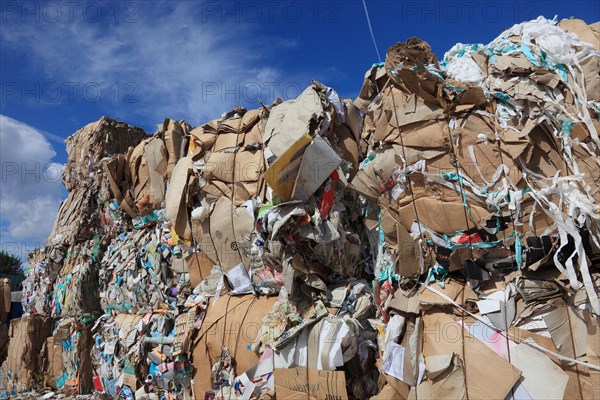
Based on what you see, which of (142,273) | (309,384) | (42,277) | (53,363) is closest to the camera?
(309,384)

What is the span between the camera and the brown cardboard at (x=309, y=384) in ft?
7.76

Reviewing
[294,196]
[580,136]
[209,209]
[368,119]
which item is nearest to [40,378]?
[209,209]

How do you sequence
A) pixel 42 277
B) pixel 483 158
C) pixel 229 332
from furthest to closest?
pixel 42 277 → pixel 229 332 → pixel 483 158

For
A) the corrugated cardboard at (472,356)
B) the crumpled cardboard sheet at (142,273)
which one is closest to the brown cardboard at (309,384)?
the corrugated cardboard at (472,356)

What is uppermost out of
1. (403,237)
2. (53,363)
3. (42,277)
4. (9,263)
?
(9,263)

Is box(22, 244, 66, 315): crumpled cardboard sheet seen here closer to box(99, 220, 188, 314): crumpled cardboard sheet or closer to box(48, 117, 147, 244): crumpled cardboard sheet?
box(48, 117, 147, 244): crumpled cardboard sheet

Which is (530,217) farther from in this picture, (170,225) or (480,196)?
(170,225)

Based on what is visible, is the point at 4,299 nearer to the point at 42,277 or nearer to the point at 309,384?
the point at 42,277

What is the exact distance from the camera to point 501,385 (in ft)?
6.37

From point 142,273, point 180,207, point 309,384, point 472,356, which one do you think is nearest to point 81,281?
point 142,273

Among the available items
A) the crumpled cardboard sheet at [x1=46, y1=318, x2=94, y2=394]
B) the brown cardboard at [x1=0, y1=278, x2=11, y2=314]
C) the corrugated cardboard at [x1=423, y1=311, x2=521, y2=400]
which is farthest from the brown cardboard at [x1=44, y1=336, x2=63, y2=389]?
the corrugated cardboard at [x1=423, y1=311, x2=521, y2=400]

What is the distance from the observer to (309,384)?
8.00 feet

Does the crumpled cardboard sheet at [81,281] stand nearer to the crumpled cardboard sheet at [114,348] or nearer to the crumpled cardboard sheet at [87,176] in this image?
the crumpled cardboard sheet at [87,176]

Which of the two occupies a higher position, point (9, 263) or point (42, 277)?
point (9, 263)
